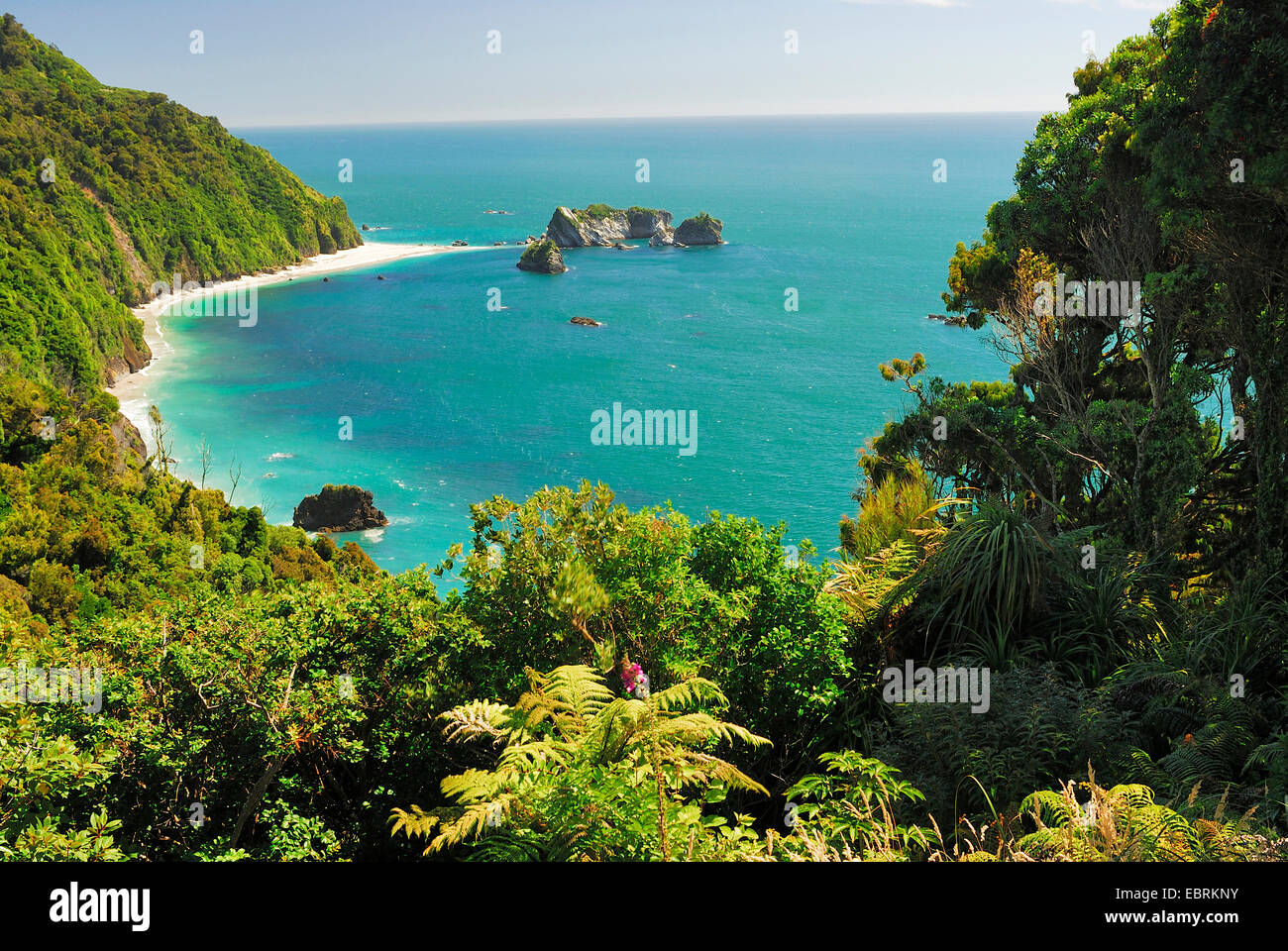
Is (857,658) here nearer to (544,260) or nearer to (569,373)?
(569,373)

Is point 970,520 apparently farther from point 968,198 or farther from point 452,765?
point 968,198

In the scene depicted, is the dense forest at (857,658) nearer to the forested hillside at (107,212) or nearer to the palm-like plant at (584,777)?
the palm-like plant at (584,777)

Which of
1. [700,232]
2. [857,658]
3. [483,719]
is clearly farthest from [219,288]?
[483,719]

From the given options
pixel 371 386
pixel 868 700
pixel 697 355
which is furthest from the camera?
pixel 697 355

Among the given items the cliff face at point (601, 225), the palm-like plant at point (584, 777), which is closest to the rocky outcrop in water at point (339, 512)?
the palm-like plant at point (584, 777)

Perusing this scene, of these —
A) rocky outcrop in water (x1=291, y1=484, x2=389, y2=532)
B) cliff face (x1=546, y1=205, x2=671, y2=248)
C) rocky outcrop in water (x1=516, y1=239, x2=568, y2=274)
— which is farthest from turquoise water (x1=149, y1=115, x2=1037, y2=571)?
cliff face (x1=546, y1=205, x2=671, y2=248)

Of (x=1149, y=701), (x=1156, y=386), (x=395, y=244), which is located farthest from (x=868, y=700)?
(x=395, y=244)
